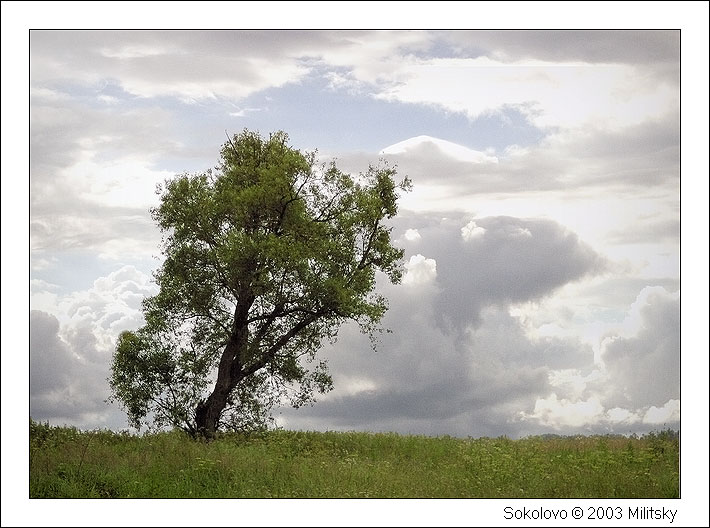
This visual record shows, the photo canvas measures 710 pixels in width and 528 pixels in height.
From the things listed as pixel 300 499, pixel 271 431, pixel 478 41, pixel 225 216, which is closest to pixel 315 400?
pixel 271 431

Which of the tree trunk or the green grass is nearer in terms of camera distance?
the green grass

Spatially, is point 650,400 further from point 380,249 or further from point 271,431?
point 271,431

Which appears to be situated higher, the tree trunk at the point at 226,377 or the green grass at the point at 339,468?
the tree trunk at the point at 226,377

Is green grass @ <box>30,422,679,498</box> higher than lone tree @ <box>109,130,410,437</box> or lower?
lower

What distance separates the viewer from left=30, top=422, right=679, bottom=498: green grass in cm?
1769

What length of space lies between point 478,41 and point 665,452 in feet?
33.7

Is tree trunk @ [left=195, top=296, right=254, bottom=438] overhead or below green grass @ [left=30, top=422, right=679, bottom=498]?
overhead

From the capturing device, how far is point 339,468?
724 inches

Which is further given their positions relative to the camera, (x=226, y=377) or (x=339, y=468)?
(x=226, y=377)

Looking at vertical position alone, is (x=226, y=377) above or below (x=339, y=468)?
above

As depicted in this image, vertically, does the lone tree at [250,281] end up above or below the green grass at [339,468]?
above

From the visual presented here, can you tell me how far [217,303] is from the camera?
20141mm

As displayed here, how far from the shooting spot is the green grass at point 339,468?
1769 cm

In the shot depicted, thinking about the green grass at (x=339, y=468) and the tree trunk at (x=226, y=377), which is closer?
the green grass at (x=339, y=468)
